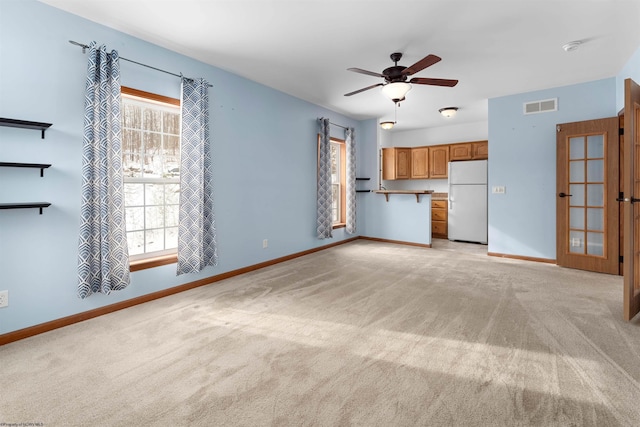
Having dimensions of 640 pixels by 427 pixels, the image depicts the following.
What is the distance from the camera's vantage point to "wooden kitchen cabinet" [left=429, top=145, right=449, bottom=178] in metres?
7.44

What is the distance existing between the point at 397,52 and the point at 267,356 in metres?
3.29

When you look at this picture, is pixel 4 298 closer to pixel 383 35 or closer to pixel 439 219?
pixel 383 35

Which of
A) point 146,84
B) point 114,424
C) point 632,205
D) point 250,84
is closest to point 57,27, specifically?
point 146,84

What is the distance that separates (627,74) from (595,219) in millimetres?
1843

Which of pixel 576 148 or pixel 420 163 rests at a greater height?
pixel 420 163

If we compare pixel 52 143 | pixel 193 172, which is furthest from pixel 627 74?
pixel 52 143

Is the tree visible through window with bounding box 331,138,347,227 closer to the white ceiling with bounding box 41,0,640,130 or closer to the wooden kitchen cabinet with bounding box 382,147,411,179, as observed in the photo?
the wooden kitchen cabinet with bounding box 382,147,411,179

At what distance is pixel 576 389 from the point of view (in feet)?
5.95

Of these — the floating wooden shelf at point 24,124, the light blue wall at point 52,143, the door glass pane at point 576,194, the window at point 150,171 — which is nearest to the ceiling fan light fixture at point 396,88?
the light blue wall at point 52,143

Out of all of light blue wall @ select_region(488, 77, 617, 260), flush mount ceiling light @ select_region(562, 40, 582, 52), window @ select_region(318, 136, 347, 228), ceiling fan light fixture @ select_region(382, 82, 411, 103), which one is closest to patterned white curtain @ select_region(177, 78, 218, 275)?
ceiling fan light fixture @ select_region(382, 82, 411, 103)

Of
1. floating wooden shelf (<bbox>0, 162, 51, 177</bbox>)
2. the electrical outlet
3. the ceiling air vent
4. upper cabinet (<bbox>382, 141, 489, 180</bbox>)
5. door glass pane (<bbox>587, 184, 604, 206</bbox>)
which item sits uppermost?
the ceiling air vent

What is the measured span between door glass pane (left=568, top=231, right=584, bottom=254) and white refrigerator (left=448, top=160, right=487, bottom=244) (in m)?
2.02

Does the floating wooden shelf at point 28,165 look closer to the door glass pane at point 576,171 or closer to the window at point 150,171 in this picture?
the window at point 150,171

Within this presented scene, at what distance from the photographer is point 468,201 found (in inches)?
267
